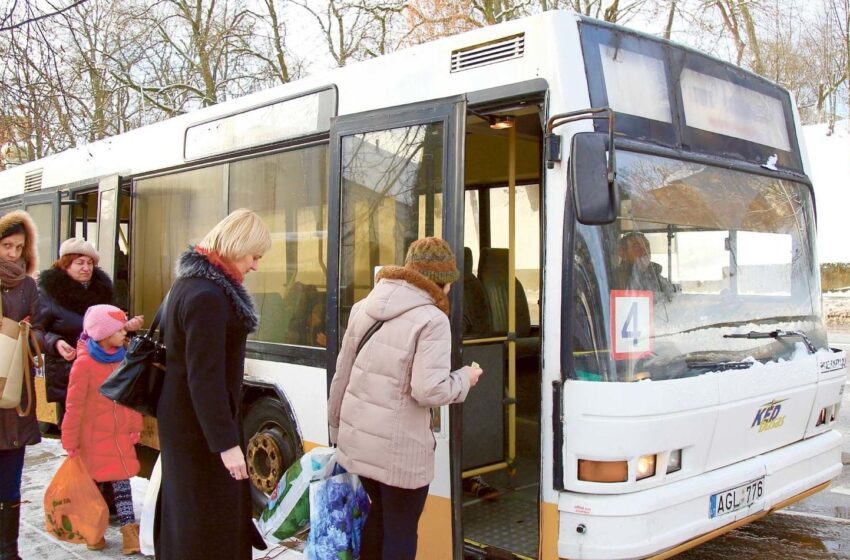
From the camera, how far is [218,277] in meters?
3.19

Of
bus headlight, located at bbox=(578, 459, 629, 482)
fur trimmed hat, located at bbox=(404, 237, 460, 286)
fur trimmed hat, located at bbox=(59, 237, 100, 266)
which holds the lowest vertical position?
bus headlight, located at bbox=(578, 459, 629, 482)

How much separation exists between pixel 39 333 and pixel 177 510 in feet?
9.05

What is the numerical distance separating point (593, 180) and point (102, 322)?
294 centimetres

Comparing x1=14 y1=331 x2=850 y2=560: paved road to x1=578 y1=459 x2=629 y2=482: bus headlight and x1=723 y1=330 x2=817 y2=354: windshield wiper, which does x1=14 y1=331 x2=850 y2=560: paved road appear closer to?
x1=723 y1=330 x2=817 y2=354: windshield wiper

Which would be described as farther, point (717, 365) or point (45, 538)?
point (45, 538)

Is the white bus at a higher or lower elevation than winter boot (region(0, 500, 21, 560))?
higher

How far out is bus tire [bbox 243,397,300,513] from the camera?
17.3 feet

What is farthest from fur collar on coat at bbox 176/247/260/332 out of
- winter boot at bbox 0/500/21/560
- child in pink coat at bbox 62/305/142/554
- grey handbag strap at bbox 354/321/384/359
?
winter boot at bbox 0/500/21/560

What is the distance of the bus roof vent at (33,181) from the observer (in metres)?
8.73

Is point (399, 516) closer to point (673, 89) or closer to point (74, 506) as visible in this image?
point (74, 506)

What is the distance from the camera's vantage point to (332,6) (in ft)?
83.6

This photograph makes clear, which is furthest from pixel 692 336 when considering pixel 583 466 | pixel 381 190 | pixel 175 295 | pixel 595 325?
pixel 175 295

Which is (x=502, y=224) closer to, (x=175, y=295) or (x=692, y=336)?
(x=692, y=336)

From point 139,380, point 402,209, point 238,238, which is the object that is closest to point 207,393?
point 139,380
